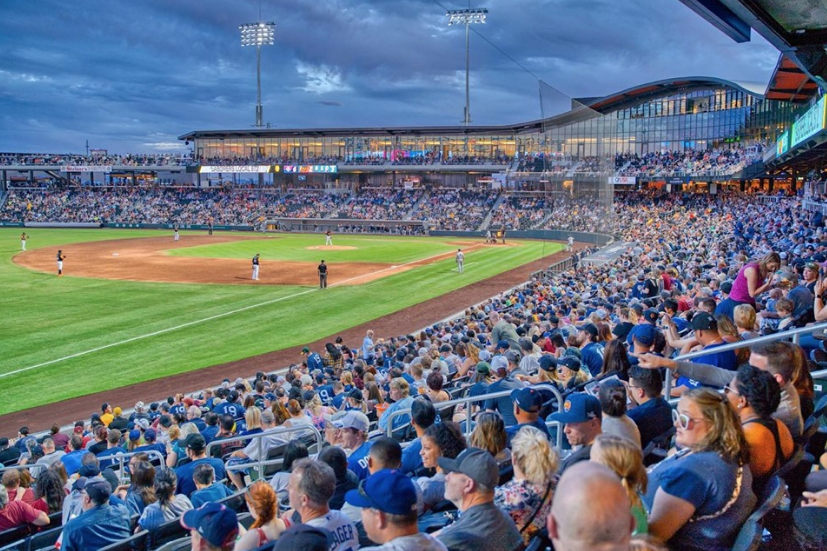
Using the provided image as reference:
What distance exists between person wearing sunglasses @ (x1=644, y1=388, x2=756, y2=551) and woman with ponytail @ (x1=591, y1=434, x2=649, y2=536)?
0.41 ft

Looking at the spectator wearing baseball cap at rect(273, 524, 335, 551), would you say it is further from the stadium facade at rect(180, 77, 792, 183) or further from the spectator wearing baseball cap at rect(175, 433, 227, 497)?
the stadium facade at rect(180, 77, 792, 183)

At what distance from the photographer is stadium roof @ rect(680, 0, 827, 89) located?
9078 mm

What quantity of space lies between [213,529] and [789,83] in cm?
2718

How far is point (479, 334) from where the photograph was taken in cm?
1703

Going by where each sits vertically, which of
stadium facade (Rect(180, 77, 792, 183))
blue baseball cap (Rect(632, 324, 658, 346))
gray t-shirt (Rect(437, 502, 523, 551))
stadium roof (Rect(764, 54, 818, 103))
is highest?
stadium facade (Rect(180, 77, 792, 183))

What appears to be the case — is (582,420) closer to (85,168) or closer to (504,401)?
(504,401)

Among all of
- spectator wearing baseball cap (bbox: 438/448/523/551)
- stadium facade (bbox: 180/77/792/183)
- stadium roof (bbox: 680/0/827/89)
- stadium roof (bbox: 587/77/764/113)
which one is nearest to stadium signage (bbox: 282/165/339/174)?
stadium facade (bbox: 180/77/792/183)

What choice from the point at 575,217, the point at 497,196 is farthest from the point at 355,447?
the point at 497,196

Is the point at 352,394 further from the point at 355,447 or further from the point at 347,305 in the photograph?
the point at 347,305

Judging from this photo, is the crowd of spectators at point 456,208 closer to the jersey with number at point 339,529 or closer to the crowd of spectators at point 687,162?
the crowd of spectators at point 687,162

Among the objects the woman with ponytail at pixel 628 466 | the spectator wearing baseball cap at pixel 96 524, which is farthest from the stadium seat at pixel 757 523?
the spectator wearing baseball cap at pixel 96 524

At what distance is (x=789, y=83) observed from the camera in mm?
25141

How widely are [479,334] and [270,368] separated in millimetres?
6573

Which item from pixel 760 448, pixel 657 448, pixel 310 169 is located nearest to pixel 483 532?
pixel 760 448
